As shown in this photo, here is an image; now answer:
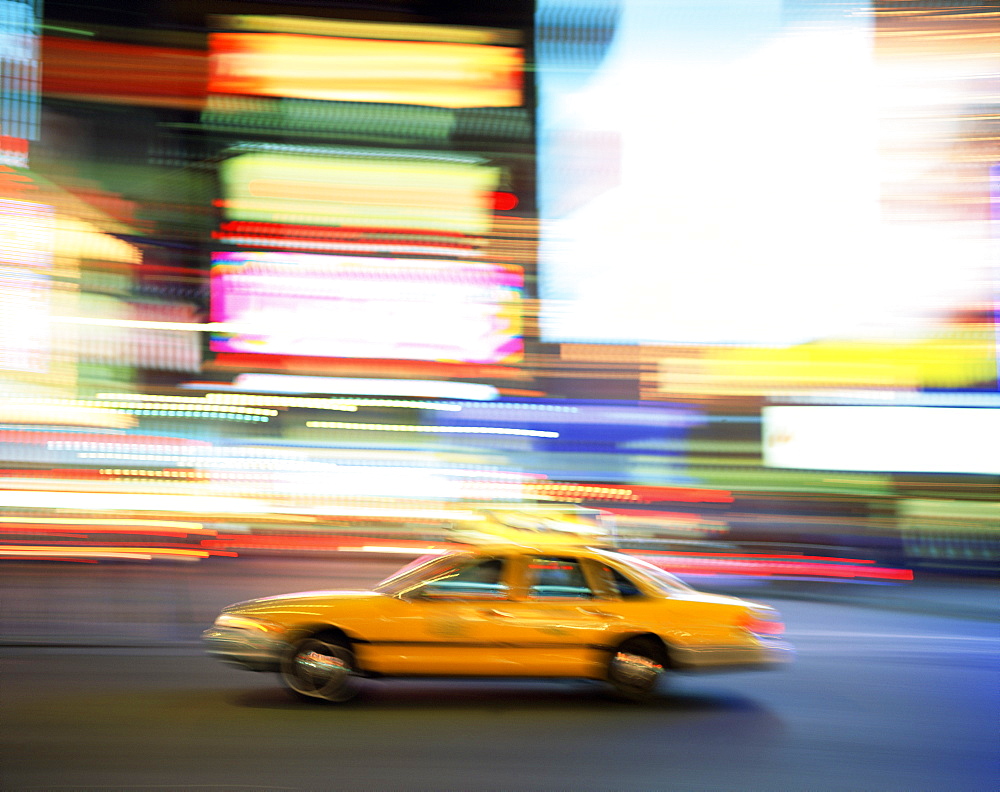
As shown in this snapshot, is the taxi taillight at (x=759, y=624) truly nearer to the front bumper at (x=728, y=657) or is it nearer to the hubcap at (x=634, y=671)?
the front bumper at (x=728, y=657)

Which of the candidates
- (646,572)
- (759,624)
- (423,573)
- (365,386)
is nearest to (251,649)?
(423,573)

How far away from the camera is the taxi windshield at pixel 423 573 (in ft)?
21.5

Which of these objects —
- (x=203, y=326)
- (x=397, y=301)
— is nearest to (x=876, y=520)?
(x=397, y=301)

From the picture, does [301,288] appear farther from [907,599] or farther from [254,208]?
[907,599]

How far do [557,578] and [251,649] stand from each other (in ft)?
7.42

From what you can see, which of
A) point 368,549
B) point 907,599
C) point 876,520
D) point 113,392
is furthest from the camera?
point 113,392

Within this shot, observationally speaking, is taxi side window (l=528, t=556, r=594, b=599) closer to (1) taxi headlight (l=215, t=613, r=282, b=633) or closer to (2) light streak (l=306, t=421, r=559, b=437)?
(1) taxi headlight (l=215, t=613, r=282, b=633)

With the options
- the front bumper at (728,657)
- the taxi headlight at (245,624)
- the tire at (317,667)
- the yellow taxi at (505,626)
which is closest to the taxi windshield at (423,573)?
the yellow taxi at (505,626)

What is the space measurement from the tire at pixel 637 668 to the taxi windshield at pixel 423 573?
136cm

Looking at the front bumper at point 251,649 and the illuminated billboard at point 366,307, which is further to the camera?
the illuminated billboard at point 366,307

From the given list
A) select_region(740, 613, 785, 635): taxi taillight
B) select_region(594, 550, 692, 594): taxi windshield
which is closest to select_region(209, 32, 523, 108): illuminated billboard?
select_region(594, 550, 692, 594): taxi windshield

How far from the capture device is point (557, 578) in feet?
22.0

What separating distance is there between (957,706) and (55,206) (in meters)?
37.2

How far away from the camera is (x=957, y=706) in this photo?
708cm
